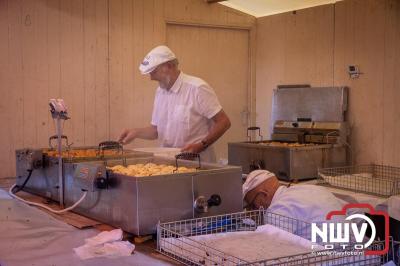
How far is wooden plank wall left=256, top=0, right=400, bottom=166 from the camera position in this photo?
12.5ft

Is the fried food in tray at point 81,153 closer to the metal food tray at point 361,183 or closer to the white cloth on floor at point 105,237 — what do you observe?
the white cloth on floor at point 105,237

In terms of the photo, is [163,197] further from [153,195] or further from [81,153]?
[81,153]

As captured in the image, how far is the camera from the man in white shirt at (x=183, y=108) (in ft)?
10.2

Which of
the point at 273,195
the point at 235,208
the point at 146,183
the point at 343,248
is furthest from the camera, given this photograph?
the point at 273,195

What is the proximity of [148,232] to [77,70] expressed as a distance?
8.64 feet

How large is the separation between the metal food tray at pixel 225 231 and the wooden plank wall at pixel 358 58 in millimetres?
2309

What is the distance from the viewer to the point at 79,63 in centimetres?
410

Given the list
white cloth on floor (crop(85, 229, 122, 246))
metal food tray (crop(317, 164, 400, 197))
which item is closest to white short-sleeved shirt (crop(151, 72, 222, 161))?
metal food tray (crop(317, 164, 400, 197))

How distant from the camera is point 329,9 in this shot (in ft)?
13.9

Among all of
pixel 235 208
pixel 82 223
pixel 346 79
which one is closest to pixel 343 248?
pixel 235 208

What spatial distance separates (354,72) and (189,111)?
1630 millimetres

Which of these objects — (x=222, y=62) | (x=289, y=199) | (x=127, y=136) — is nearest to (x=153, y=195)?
(x=289, y=199)

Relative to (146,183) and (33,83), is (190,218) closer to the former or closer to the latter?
(146,183)

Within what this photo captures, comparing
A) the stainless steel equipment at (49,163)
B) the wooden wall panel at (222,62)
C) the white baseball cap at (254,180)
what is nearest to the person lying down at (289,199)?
the white baseball cap at (254,180)
